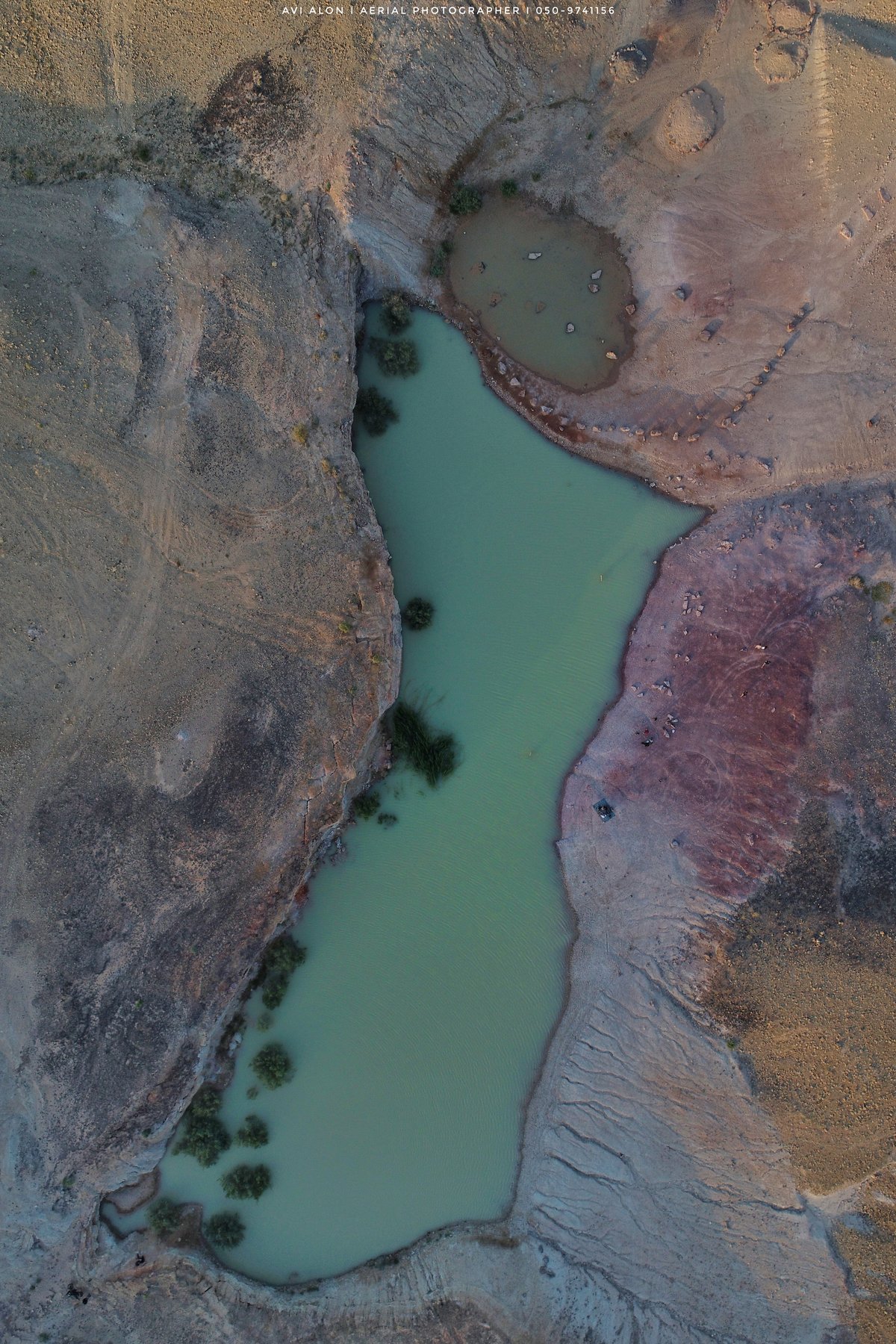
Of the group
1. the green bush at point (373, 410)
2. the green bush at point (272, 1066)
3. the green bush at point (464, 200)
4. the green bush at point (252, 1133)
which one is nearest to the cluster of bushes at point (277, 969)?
the green bush at point (272, 1066)

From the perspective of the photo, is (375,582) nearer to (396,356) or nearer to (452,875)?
(396,356)

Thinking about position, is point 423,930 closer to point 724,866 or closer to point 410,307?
Answer: point 724,866

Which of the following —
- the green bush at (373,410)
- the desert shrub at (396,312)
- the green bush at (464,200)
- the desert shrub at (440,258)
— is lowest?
the green bush at (373,410)

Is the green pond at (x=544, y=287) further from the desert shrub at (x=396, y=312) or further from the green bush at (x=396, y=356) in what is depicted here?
the green bush at (x=396, y=356)

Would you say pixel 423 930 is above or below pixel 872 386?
below

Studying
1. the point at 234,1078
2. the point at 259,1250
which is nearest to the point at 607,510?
the point at 234,1078
